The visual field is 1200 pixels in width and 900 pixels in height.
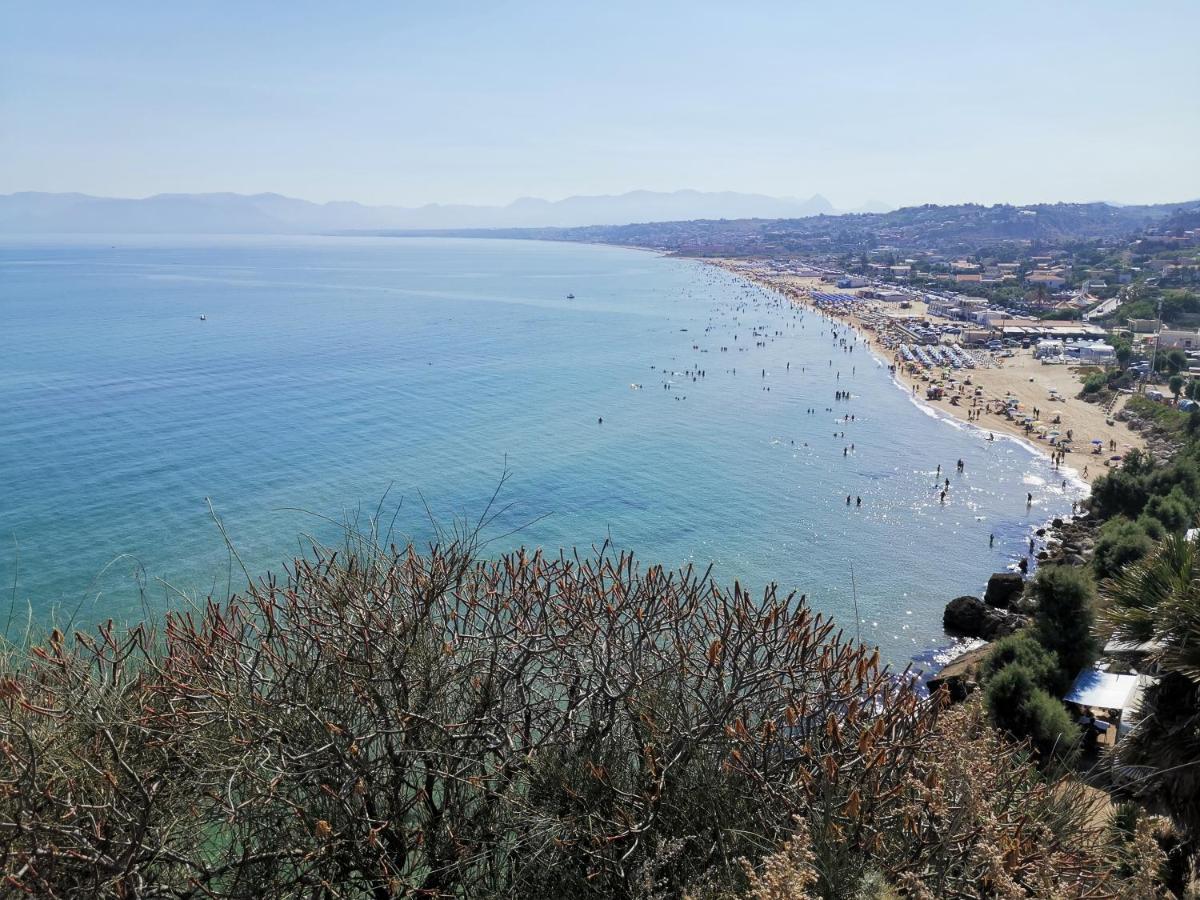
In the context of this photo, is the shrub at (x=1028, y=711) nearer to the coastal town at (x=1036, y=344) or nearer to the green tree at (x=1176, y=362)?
the coastal town at (x=1036, y=344)

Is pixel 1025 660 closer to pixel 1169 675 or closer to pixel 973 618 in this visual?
pixel 973 618

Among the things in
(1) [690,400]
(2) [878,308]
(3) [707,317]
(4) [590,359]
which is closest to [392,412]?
(1) [690,400]

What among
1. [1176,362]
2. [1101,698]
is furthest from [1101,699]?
[1176,362]

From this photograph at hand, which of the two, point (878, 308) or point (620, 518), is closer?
point (620, 518)

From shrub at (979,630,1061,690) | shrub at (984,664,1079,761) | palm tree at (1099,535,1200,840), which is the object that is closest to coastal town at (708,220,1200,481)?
shrub at (979,630,1061,690)

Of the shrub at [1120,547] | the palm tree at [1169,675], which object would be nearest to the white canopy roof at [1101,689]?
the shrub at [1120,547]

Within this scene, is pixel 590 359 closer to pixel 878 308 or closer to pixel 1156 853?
pixel 878 308

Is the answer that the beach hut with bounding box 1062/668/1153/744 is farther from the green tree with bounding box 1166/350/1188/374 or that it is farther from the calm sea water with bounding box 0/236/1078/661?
the green tree with bounding box 1166/350/1188/374
